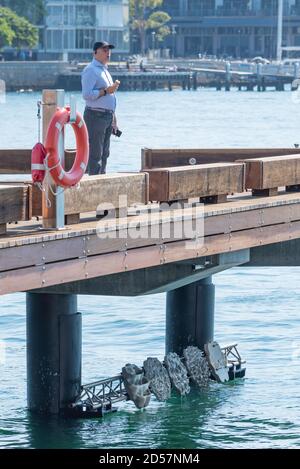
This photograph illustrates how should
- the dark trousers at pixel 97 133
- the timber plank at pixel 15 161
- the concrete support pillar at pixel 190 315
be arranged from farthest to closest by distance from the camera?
the concrete support pillar at pixel 190 315 → the timber plank at pixel 15 161 → the dark trousers at pixel 97 133

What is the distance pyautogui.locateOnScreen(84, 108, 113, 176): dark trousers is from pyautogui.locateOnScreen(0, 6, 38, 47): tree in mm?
132685

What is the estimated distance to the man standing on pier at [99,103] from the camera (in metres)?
18.3

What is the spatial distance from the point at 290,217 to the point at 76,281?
2800 mm

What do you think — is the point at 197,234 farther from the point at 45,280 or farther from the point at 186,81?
the point at 186,81

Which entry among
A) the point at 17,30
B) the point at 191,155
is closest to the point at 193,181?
the point at 191,155

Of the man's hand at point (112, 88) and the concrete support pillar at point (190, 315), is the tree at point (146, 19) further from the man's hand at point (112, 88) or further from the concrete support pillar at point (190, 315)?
the man's hand at point (112, 88)

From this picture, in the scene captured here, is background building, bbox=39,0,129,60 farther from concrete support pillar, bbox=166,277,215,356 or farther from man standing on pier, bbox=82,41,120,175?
man standing on pier, bbox=82,41,120,175

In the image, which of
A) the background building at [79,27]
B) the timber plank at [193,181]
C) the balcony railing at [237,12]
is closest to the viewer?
the timber plank at [193,181]

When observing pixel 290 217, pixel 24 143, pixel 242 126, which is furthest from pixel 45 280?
pixel 242 126

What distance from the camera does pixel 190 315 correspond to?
795 inches

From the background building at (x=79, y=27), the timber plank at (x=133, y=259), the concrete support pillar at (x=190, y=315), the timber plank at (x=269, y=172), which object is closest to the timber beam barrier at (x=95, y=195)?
the timber plank at (x=133, y=259)

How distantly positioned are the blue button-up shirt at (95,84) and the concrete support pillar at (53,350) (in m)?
2.30

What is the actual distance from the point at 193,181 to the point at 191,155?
10.5 ft

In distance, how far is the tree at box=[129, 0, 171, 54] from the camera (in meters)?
188
